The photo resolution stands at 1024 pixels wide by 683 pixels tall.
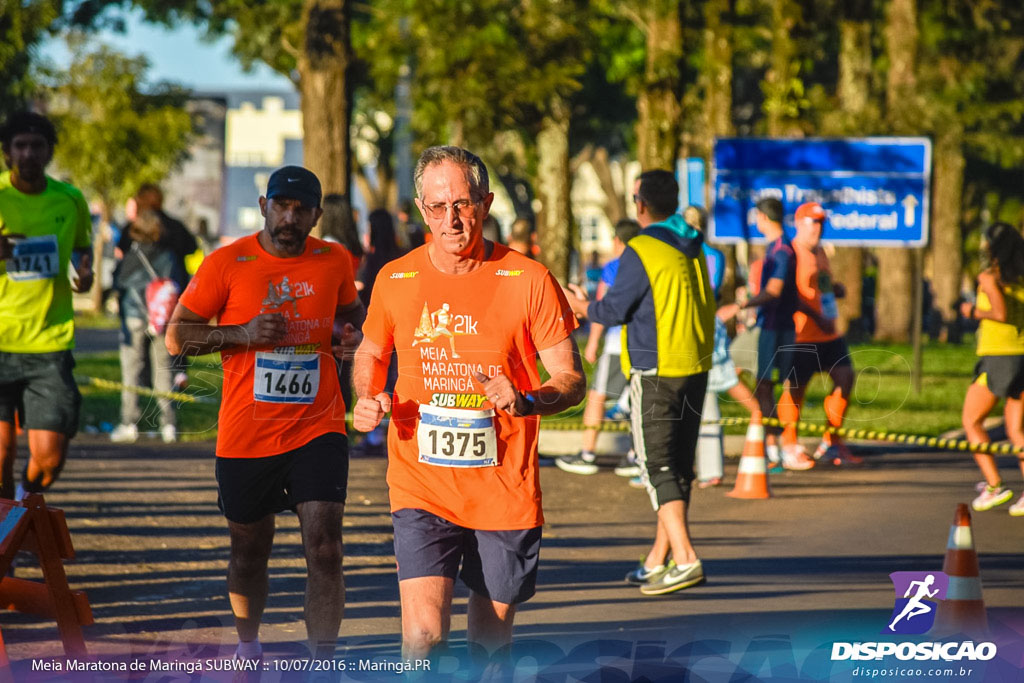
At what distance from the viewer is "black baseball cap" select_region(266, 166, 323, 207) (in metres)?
5.87

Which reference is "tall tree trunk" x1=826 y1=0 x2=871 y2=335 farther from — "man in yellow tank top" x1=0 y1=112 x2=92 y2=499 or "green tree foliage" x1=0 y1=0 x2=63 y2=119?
"man in yellow tank top" x1=0 y1=112 x2=92 y2=499

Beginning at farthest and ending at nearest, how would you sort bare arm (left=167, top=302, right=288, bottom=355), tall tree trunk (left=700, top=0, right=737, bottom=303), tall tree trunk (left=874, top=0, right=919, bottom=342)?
tall tree trunk (left=874, top=0, right=919, bottom=342) → tall tree trunk (left=700, top=0, right=737, bottom=303) → bare arm (left=167, top=302, right=288, bottom=355)

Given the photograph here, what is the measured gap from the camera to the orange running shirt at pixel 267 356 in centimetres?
586

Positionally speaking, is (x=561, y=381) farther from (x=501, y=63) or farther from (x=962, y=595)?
(x=501, y=63)

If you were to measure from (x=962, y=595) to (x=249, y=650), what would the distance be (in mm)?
2941

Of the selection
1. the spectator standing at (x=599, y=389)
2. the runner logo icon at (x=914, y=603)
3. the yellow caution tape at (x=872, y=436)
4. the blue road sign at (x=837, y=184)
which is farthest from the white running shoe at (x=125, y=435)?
the runner logo icon at (x=914, y=603)

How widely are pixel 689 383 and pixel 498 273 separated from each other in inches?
134

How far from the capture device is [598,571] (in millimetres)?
8469

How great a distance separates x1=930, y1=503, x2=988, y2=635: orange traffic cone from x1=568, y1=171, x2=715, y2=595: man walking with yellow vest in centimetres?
163

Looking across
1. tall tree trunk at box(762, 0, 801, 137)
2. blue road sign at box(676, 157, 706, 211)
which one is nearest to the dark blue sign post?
blue road sign at box(676, 157, 706, 211)

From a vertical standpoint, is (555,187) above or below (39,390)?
above

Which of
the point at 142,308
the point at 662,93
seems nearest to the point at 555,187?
the point at 662,93

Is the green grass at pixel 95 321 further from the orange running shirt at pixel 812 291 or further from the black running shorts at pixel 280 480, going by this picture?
the black running shorts at pixel 280 480

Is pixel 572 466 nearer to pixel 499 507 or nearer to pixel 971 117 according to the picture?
pixel 499 507
